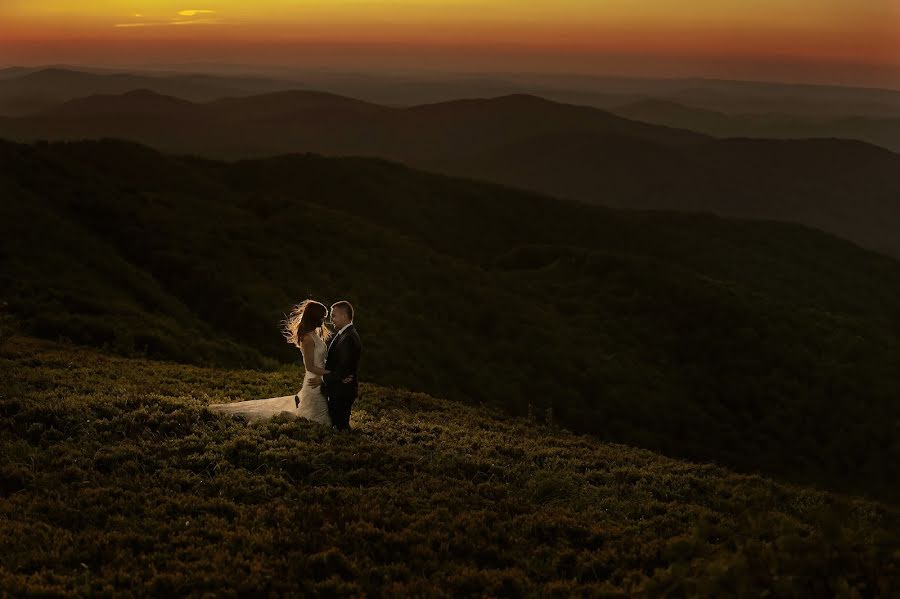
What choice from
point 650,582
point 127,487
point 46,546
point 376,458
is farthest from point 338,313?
point 650,582

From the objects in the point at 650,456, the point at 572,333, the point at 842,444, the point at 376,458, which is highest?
the point at 376,458

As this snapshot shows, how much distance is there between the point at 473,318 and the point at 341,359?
94.2 ft

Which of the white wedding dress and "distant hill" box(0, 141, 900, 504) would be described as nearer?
the white wedding dress

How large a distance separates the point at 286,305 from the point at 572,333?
738 inches

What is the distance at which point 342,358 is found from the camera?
15.8 m

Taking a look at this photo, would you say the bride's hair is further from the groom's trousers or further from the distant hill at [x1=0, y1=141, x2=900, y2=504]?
the distant hill at [x1=0, y1=141, x2=900, y2=504]

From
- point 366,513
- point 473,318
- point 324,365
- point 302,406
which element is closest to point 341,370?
point 324,365

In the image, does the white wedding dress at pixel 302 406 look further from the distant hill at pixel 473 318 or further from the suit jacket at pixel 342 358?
the distant hill at pixel 473 318

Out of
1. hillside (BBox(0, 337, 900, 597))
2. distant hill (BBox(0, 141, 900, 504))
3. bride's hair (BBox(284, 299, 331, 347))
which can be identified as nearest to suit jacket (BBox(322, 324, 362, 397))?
bride's hair (BBox(284, 299, 331, 347))

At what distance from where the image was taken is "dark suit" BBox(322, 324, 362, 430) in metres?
15.7

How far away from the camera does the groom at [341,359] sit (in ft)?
51.5

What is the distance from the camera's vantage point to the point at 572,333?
44406mm

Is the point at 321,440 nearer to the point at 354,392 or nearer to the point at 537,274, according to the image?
the point at 354,392

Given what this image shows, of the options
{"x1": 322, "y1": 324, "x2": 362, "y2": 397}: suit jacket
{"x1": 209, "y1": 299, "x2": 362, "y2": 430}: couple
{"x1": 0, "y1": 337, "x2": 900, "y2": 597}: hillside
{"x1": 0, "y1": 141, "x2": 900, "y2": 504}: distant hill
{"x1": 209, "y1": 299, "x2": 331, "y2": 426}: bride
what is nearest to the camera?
{"x1": 0, "y1": 337, "x2": 900, "y2": 597}: hillside
